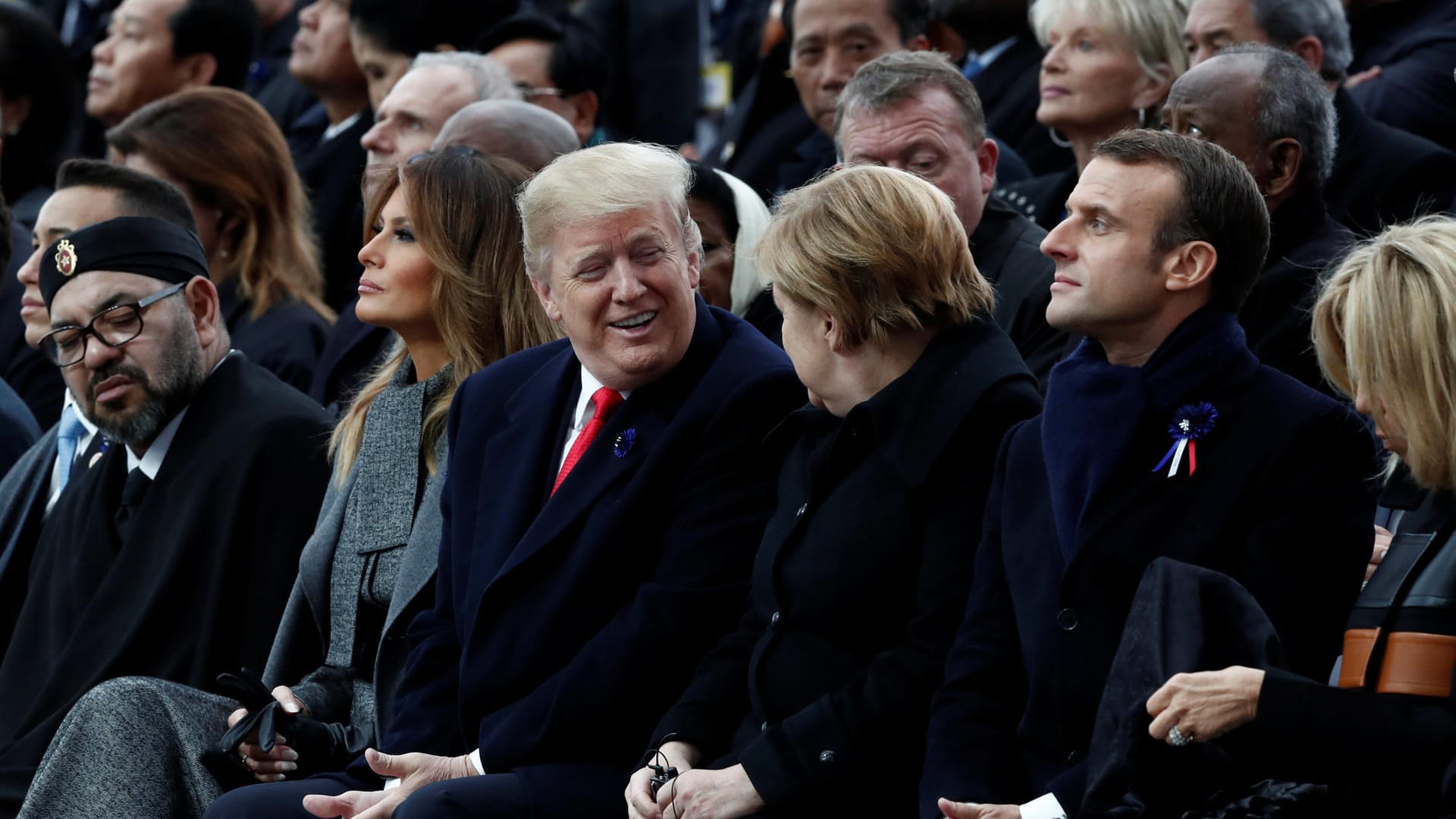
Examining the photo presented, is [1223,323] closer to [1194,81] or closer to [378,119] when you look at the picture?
[1194,81]

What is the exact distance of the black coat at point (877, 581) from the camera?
384 cm

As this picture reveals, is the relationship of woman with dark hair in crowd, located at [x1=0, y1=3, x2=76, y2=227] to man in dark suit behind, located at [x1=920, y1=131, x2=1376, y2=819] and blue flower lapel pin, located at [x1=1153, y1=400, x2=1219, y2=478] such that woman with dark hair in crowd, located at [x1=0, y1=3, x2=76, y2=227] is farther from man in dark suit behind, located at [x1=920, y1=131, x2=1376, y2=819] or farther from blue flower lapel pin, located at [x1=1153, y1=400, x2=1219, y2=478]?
blue flower lapel pin, located at [x1=1153, y1=400, x2=1219, y2=478]

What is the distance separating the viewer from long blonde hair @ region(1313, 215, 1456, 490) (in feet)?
11.0

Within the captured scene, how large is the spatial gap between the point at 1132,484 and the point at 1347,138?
2480 millimetres

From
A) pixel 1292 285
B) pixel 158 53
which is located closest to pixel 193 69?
pixel 158 53

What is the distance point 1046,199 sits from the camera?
620cm

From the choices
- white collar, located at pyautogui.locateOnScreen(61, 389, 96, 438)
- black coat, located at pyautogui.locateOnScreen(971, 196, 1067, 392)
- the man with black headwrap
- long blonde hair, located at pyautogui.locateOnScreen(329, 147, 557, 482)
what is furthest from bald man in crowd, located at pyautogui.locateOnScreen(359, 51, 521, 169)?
black coat, located at pyautogui.locateOnScreen(971, 196, 1067, 392)

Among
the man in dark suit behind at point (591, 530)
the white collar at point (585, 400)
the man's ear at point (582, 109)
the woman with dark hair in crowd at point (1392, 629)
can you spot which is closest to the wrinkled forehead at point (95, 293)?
the man in dark suit behind at point (591, 530)

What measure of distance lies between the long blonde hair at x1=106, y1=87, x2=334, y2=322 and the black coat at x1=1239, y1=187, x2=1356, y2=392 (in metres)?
3.47

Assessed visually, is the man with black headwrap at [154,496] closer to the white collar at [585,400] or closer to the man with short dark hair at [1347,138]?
the white collar at [585,400]

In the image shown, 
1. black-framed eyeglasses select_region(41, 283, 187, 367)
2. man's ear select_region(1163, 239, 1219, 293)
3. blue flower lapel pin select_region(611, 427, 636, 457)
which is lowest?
black-framed eyeglasses select_region(41, 283, 187, 367)

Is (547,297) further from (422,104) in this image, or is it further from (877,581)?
(422,104)

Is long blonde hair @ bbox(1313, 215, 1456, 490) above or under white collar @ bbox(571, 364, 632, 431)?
above

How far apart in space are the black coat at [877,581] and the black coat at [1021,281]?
105cm
